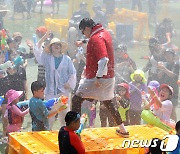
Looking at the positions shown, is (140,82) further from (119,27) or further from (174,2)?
(174,2)

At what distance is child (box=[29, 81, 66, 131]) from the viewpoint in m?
8.95

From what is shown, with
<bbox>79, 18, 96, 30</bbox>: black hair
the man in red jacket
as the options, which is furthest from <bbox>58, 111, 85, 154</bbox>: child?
<bbox>79, 18, 96, 30</bbox>: black hair

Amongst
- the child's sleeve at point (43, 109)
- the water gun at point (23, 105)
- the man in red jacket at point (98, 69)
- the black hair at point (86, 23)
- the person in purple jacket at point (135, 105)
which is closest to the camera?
the man in red jacket at point (98, 69)

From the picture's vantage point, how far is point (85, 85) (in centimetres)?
842

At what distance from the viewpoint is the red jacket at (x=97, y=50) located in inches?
320

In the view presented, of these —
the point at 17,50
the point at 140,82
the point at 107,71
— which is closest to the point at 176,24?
the point at 17,50

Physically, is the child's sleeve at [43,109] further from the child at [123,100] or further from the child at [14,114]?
the child at [123,100]

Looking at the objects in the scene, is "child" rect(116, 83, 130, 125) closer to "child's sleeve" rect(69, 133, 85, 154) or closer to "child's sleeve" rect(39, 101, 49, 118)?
"child's sleeve" rect(39, 101, 49, 118)

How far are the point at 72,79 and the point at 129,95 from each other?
3.27 feet

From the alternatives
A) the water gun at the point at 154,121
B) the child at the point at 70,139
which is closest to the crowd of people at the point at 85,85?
the child at the point at 70,139

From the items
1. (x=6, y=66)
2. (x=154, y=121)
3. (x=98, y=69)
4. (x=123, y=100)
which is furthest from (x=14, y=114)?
(x=98, y=69)

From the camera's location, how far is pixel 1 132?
36.3 feet

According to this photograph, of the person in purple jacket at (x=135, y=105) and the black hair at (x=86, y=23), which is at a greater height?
the black hair at (x=86, y=23)

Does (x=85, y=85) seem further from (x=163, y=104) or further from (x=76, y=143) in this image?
(x=163, y=104)
